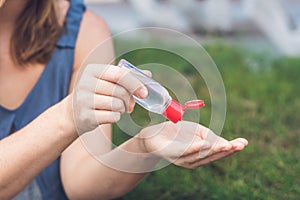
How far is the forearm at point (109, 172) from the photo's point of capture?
1072mm

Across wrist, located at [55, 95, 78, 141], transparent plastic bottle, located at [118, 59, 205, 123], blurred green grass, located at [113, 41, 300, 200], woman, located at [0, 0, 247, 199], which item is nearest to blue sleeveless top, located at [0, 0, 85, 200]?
woman, located at [0, 0, 247, 199]

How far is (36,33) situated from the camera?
4.35 feet

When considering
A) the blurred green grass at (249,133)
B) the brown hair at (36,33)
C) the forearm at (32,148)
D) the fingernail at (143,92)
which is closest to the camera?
the fingernail at (143,92)

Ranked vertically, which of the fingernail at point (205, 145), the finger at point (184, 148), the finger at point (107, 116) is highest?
the finger at point (107, 116)

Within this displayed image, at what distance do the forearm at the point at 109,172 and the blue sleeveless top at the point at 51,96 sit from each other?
2.0 inches

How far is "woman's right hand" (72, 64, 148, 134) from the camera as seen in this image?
0.87 meters

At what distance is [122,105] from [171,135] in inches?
5.3

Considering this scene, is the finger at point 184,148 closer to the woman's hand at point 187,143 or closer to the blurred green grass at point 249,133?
the woman's hand at point 187,143

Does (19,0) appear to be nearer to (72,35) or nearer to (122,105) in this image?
(72,35)

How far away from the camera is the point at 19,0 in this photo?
1257 mm

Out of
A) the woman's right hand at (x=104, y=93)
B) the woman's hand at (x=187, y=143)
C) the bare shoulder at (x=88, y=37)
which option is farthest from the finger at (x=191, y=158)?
the bare shoulder at (x=88, y=37)

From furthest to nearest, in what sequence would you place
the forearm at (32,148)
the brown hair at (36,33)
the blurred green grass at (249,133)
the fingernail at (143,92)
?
the blurred green grass at (249,133) < the brown hair at (36,33) < the forearm at (32,148) < the fingernail at (143,92)

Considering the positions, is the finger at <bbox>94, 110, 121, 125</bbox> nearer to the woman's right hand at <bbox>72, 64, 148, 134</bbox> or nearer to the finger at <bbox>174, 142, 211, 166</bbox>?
the woman's right hand at <bbox>72, 64, 148, 134</bbox>

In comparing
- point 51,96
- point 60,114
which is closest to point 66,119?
point 60,114
